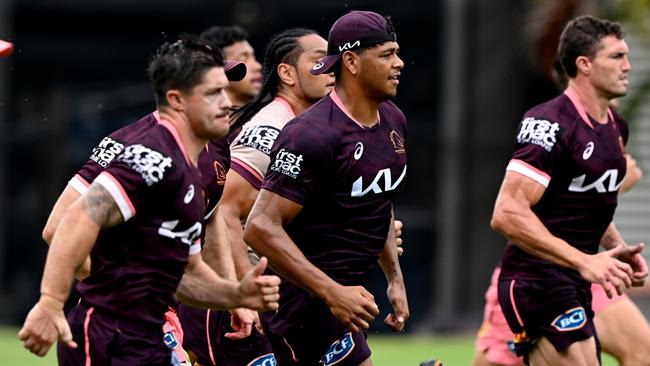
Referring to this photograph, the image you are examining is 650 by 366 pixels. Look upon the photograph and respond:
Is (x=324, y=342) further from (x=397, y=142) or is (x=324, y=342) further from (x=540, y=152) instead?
(x=540, y=152)

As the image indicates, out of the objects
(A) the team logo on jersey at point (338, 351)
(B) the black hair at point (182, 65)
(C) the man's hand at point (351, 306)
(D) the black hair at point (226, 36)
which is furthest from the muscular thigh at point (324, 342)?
(D) the black hair at point (226, 36)

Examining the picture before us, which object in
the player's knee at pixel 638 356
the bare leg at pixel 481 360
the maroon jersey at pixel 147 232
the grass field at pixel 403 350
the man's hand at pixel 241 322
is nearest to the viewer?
the maroon jersey at pixel 147 232

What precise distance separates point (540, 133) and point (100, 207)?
10.1 ft

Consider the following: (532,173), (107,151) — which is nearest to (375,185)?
(532,173)

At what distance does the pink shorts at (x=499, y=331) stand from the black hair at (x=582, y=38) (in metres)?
1.59

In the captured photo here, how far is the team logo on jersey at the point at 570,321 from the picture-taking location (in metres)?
8.64

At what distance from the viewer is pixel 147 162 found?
21.3ft

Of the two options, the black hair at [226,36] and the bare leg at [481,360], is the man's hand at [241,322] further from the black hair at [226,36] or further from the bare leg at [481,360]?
the black hair at [226,36]

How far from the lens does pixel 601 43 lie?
349 inches

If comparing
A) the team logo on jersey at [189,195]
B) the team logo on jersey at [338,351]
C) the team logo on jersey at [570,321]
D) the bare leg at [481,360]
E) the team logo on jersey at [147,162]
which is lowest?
the bare leg at [481,360]

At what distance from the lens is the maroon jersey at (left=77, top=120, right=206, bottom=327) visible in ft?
21.4

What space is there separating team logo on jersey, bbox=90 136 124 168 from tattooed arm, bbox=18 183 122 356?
1.24 meters

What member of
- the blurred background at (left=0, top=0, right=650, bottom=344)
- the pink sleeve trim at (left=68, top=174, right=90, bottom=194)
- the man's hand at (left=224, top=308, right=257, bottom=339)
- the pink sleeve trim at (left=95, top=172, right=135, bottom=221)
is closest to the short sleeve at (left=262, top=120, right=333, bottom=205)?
the man's hand at (left=224, top=308, right=257, bottom=339)

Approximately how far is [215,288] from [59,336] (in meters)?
0.87
